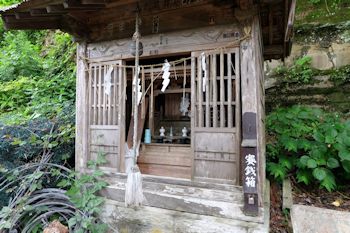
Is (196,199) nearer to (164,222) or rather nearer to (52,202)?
(164,222)

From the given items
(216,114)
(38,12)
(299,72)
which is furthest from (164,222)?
(299,72)

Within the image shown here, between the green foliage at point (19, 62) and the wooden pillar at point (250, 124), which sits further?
the green foliage at point (19, 62)

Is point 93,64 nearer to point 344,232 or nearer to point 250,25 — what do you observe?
point 250,25

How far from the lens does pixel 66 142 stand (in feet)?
18.2

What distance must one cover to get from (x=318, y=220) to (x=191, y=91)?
311cm

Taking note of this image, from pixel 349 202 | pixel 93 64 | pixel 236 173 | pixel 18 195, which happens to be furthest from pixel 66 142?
pixel 349 202

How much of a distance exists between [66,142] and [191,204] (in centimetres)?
331

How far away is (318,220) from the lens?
4.19 metres

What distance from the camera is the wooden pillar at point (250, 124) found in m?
3.45

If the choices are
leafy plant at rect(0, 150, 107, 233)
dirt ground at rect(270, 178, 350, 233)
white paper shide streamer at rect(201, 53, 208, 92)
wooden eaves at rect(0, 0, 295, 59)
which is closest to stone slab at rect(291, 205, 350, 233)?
dirt ground at rect(270, 178, 350, 233)

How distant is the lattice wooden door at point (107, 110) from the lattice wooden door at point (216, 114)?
4.79 ft

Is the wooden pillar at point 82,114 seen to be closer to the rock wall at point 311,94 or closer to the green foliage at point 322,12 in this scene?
the rock wall at point 311,94

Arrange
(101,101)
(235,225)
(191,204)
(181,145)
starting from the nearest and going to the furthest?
(235,225), (191,204), (101,101), (181,145)

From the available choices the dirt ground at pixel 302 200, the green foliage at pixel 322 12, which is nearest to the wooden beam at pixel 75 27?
the dirt ground at pixel 302 200
